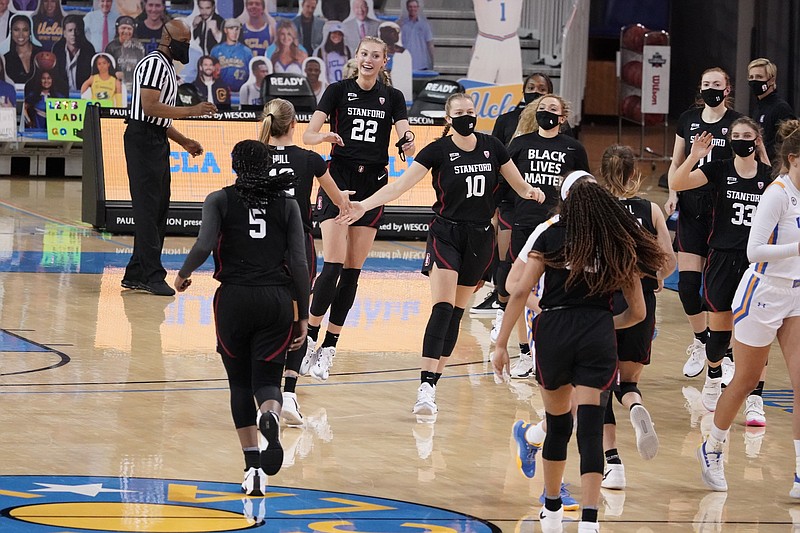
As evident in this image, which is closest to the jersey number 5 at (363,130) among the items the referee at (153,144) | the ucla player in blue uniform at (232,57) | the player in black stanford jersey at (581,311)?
the referee at (153,144)

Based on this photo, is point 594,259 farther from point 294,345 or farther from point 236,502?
point 236,502

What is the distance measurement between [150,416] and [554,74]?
15.7 m

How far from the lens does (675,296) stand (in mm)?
12141

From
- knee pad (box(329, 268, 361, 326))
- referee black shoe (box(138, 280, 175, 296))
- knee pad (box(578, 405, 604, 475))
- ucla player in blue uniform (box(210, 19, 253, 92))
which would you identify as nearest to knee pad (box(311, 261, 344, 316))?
knee pad (box(329, 268, 361, 326))

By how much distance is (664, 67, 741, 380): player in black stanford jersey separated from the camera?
8.59 metres

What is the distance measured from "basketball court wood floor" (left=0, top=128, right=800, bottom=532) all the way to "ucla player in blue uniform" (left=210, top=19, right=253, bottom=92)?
9.51m

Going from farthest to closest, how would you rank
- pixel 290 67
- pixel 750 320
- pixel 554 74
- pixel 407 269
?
pixel 554 74 < pixel 290 67 < pixel 407 269 < pixel 750 320

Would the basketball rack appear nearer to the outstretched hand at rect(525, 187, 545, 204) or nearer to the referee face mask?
the referee face mask

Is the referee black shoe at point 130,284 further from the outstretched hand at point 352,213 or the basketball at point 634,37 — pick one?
the basketball at point 634,37

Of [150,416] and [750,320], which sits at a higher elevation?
[750,320]

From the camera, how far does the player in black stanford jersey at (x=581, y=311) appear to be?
5.18 m

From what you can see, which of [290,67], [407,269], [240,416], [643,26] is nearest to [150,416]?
[240,416]

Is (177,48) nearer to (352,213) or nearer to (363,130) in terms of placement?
(363,130)

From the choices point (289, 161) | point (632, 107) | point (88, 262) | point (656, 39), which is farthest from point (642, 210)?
point (632, 107)
